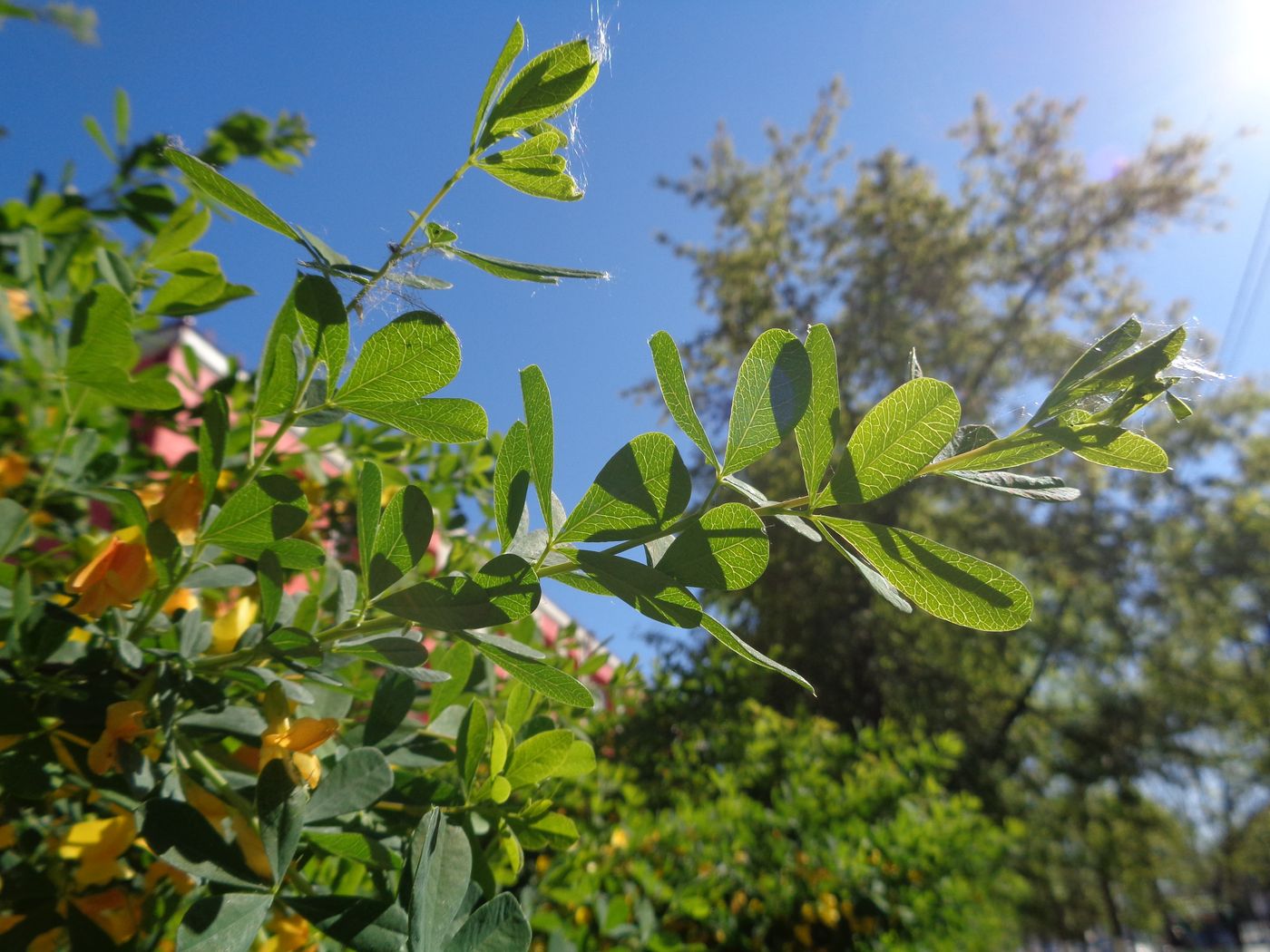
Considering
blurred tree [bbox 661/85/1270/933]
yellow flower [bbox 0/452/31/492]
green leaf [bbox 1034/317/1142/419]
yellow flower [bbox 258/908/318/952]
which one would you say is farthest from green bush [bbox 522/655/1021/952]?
blurred tree [bbox 661/85/1270/933]

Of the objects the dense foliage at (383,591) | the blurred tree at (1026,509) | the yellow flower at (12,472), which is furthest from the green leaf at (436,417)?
the blurred tree at (1026,509)

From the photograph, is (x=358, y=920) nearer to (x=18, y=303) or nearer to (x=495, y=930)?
(x=495, y=930)

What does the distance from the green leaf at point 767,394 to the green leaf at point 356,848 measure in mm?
354

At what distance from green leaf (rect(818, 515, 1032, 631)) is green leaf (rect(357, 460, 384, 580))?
26cm

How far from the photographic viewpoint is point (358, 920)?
44cm

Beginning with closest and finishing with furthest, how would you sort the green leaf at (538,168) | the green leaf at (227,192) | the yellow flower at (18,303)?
the green leaf at (227,192) → the green leaf at (538,168) → the yellow flower at (18,303)

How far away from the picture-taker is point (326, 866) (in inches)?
31.6

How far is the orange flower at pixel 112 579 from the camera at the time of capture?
57cm

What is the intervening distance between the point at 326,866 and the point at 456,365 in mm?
639

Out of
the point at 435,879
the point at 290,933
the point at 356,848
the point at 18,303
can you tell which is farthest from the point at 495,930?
the point at 18,303

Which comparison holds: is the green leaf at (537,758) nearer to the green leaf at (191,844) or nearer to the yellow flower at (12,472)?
the green leaf at (191,844)

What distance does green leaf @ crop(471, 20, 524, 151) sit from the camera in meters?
0.42

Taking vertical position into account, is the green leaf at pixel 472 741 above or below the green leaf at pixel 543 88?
below

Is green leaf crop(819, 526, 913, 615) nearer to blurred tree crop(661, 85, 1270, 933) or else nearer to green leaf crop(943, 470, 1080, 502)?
green leaf crop(943, 470, 1080, 502)
